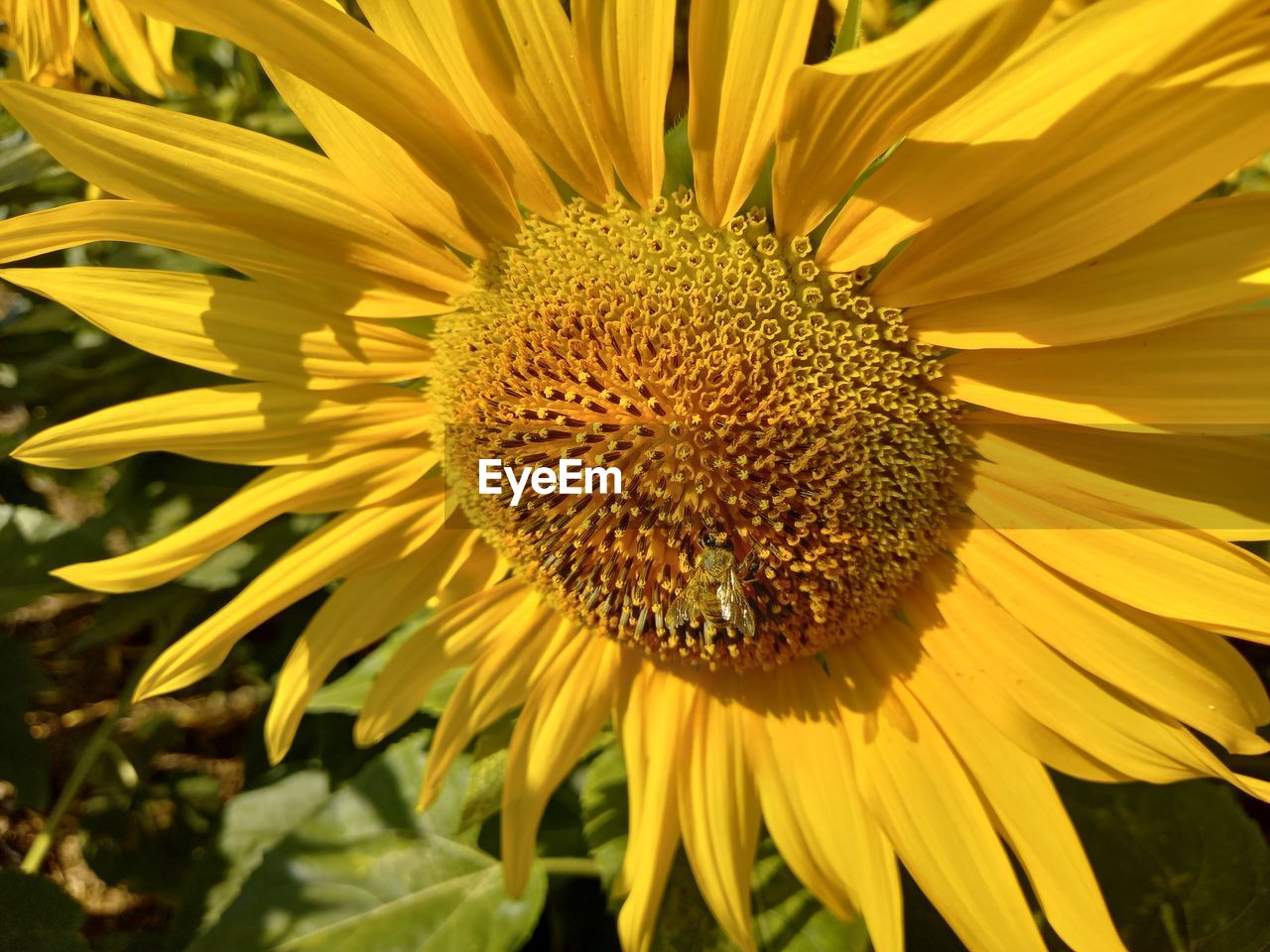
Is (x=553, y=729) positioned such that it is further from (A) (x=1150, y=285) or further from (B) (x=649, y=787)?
(A) (x=1150, y=285)

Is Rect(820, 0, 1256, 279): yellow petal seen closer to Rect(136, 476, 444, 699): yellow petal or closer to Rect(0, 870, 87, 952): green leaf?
Rect(136, 476, 444, 699): yellow petal

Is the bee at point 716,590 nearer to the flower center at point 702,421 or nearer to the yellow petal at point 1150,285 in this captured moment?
the flower center at point 702,421

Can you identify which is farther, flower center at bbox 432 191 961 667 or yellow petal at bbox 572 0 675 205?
flower center at bbox 432 191 961 667

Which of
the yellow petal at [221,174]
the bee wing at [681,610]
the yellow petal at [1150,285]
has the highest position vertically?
the yellow petal at [221,174]

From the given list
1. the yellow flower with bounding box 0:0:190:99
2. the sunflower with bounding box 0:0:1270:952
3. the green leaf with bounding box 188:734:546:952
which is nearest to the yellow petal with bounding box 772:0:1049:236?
the sunflower with bounding box 0:0:1270:952

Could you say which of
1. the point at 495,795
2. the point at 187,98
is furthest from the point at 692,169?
the point at 187,98

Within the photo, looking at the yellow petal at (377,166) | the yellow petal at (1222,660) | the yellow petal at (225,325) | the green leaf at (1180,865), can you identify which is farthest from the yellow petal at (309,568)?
the green leaf at (1180,865)

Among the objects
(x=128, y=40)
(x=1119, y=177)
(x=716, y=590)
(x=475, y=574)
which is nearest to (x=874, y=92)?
(x=1119, y=177)
